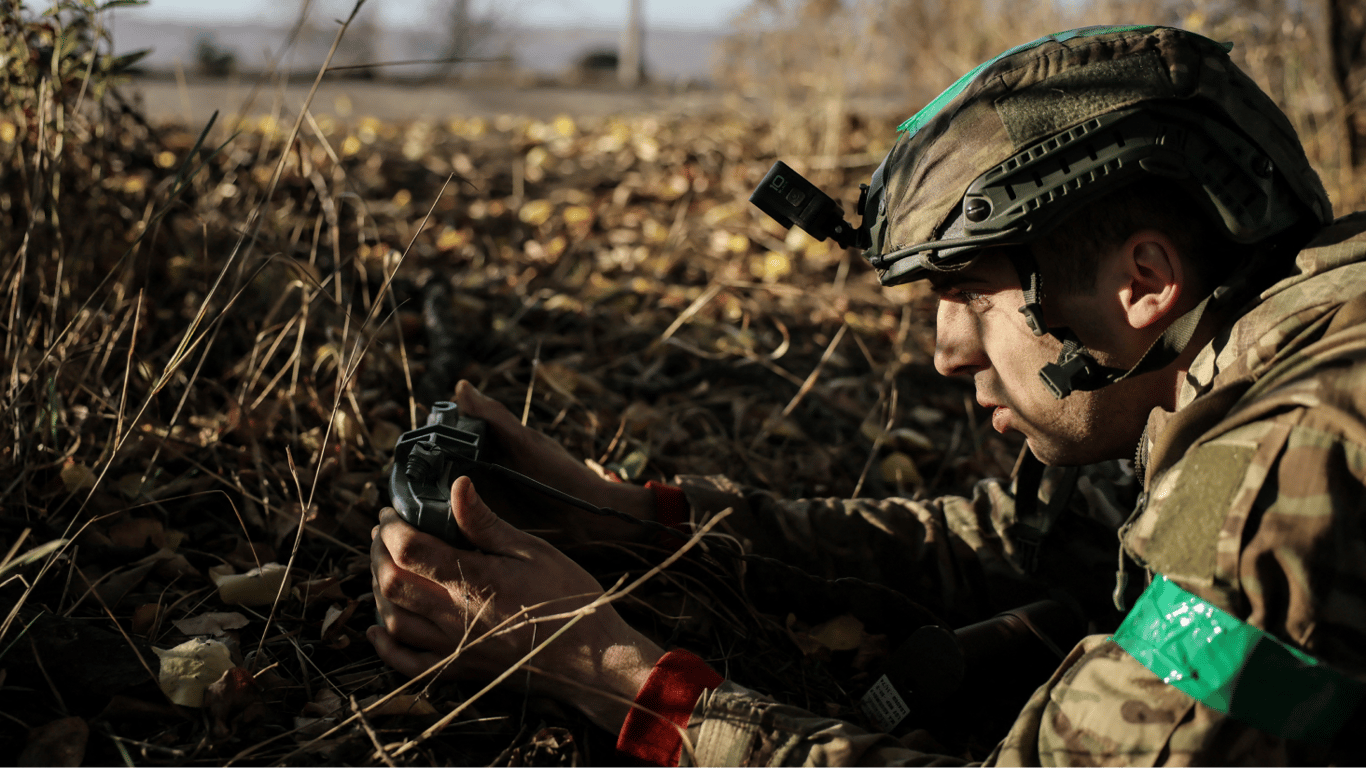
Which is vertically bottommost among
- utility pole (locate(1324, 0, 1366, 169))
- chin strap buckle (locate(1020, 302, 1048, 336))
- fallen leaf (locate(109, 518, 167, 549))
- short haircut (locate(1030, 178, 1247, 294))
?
fallen leaf (locate(109, 518, 167, 549))

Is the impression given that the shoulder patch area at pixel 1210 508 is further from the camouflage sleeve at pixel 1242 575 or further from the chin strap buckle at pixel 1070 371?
the chin strap buckle at pixel 1070 371

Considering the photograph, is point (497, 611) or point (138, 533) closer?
point (497, 611)

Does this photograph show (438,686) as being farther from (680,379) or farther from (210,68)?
(210,68)

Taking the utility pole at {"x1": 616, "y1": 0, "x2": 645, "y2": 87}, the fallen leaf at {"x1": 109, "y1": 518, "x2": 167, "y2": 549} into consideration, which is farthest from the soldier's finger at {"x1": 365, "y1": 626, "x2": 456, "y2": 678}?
the utility pole at {"x1": 616, "y1": 0, "x2": 645, "y2": 87}

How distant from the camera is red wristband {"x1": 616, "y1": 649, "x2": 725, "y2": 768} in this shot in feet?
4.98

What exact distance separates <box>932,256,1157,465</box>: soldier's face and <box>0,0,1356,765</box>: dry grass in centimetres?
69

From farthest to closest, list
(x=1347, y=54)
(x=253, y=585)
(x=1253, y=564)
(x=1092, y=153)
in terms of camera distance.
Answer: (x=1347, y=54)
(x=253, y=585)
(x=1092, y=153)
(x=1253, y=564)

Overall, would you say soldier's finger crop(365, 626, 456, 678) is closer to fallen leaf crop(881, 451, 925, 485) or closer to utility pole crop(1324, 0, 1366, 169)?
fallen leaf crop(881, 451, 925, 485)

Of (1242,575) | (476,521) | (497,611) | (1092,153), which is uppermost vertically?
(1092,153)

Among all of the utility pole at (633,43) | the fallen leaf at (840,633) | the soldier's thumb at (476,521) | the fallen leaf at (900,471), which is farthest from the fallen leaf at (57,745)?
the utility pole at (633,43)

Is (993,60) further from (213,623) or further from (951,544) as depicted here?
(213,623)

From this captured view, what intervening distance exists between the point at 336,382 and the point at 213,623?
900mm

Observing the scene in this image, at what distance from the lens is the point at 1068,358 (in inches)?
58.9

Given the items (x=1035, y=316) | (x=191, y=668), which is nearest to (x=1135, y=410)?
(x=1035, y=316)
